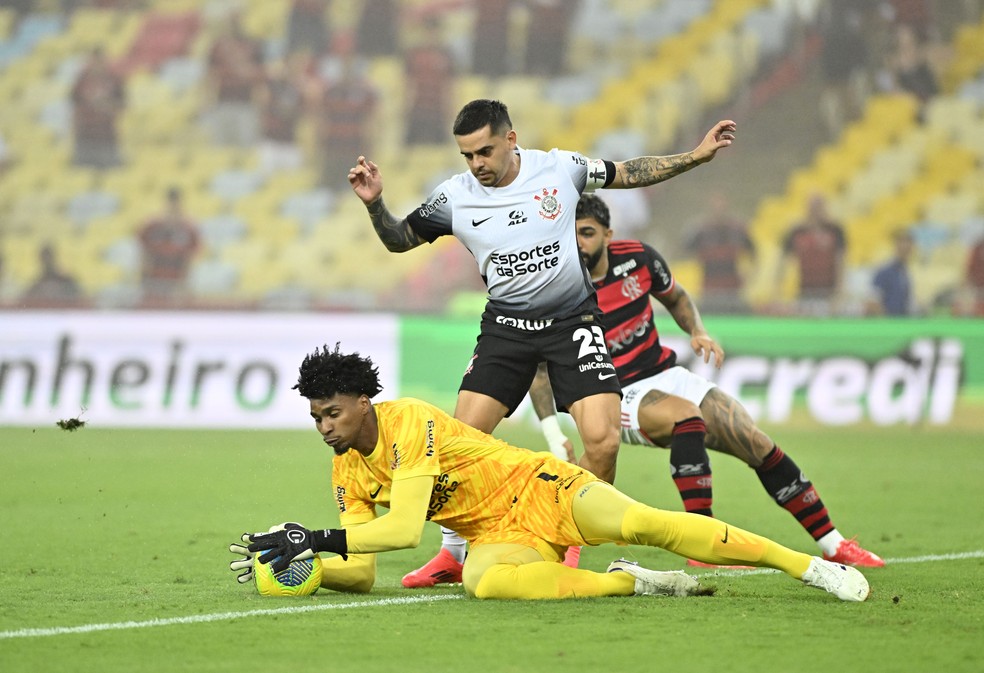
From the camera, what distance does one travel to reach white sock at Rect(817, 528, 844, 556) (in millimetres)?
7492

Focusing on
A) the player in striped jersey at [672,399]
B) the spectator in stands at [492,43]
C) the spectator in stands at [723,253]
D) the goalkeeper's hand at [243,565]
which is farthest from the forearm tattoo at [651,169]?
the spectator in stands at [492,43]

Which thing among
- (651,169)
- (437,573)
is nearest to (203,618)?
(437,573)

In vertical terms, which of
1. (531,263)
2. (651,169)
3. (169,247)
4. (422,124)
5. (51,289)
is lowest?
(51,289)

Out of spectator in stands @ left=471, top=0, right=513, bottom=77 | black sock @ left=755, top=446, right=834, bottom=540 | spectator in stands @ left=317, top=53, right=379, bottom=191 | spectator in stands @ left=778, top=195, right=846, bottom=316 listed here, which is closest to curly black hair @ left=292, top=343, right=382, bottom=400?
black sock @ left=755, top=446, right=834, bottom=540

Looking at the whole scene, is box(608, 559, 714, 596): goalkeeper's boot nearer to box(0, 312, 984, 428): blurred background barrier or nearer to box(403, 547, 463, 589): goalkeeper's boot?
box(403, 547, 463, 589): goalkeeper's boot

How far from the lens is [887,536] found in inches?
336

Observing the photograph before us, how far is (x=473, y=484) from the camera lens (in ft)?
20.0

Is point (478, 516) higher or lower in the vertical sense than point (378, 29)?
lower

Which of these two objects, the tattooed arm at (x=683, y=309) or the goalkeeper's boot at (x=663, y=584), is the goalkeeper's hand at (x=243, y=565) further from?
the tattooed arm at (x=683, y=309)

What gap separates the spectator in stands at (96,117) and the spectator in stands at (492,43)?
6186 mm

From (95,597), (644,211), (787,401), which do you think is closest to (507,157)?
(95,597)

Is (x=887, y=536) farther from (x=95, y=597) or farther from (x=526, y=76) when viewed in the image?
(x=526, y=76)

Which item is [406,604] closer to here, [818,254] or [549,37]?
[818,254]

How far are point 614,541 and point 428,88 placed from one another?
759 inches
